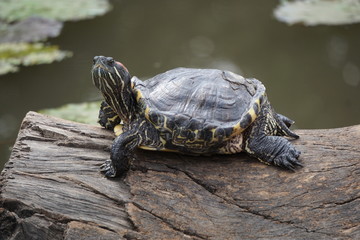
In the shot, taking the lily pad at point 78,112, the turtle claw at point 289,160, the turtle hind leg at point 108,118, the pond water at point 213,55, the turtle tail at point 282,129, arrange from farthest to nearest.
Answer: the pond water at point 213,55
the lily pad at point 78,112
the turtle hind leg at point 108,118
the turtle tail at point 282,129
the turtle claw at point 289,160

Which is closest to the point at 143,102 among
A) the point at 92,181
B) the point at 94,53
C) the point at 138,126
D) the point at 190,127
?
the point at 138,126

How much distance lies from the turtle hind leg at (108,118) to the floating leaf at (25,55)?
3727 millimetres

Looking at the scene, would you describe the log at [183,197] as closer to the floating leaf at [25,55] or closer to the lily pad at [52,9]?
the floating leaf at [25,55]

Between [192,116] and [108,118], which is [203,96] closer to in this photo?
[192,116]

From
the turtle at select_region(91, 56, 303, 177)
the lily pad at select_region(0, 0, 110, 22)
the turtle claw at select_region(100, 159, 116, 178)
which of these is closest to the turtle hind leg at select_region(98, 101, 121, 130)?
the turtle at select_region(91, 56, 303, 177)

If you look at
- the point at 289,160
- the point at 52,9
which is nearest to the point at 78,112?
the point at 289,160

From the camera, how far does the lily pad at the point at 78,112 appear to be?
5086 millimetres

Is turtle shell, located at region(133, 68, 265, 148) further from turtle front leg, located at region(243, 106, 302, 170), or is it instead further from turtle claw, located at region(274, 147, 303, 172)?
turtle claw, located at region(274, 147, 303, 172)

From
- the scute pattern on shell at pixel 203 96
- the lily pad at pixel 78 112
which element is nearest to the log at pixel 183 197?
the scute pattern on shell at pixel 203 96

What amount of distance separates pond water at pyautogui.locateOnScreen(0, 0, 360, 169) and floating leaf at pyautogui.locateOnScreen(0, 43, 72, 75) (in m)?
0.13

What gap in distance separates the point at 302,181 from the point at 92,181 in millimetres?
1324

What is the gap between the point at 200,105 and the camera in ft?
9.27

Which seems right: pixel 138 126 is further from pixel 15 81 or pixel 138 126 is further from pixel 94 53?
pixel 94 53

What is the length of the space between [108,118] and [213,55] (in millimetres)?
4185
